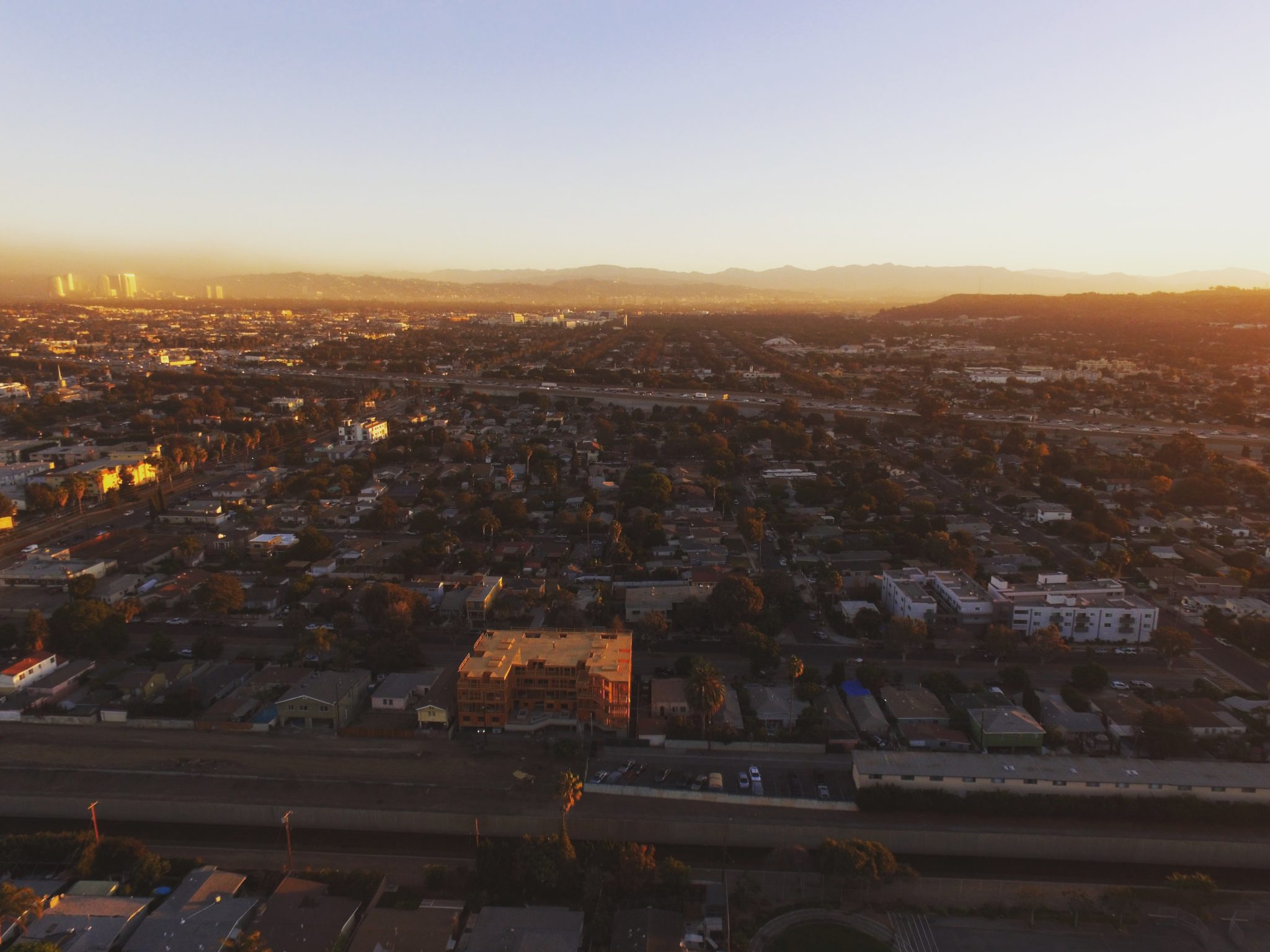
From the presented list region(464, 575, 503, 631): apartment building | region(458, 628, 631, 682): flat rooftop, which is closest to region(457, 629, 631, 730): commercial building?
region(458, 628, 631, 682): flat rooftop

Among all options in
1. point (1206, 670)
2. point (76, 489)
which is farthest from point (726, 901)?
point (76, 489)

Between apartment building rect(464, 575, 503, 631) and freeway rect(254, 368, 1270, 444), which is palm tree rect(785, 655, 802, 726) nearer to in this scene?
apartment building rect(464, 575, 503, 631)

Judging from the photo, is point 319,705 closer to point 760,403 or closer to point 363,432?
point 363,432

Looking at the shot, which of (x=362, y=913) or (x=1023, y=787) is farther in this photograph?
(x=1023, y=787)

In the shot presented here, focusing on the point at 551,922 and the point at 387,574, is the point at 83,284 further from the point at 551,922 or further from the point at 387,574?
the point at 551,922

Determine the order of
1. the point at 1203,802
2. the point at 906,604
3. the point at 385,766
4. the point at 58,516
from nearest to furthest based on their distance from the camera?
1. the point at 1203,802
2. the point at 385,766
3. the point at 906,604
4. the point at 58,516

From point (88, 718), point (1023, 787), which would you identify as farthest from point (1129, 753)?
point (88, 718)

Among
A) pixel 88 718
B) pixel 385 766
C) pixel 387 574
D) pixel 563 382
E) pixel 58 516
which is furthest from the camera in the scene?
pixel 563 382

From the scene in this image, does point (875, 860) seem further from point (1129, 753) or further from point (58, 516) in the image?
point (58, 516)
